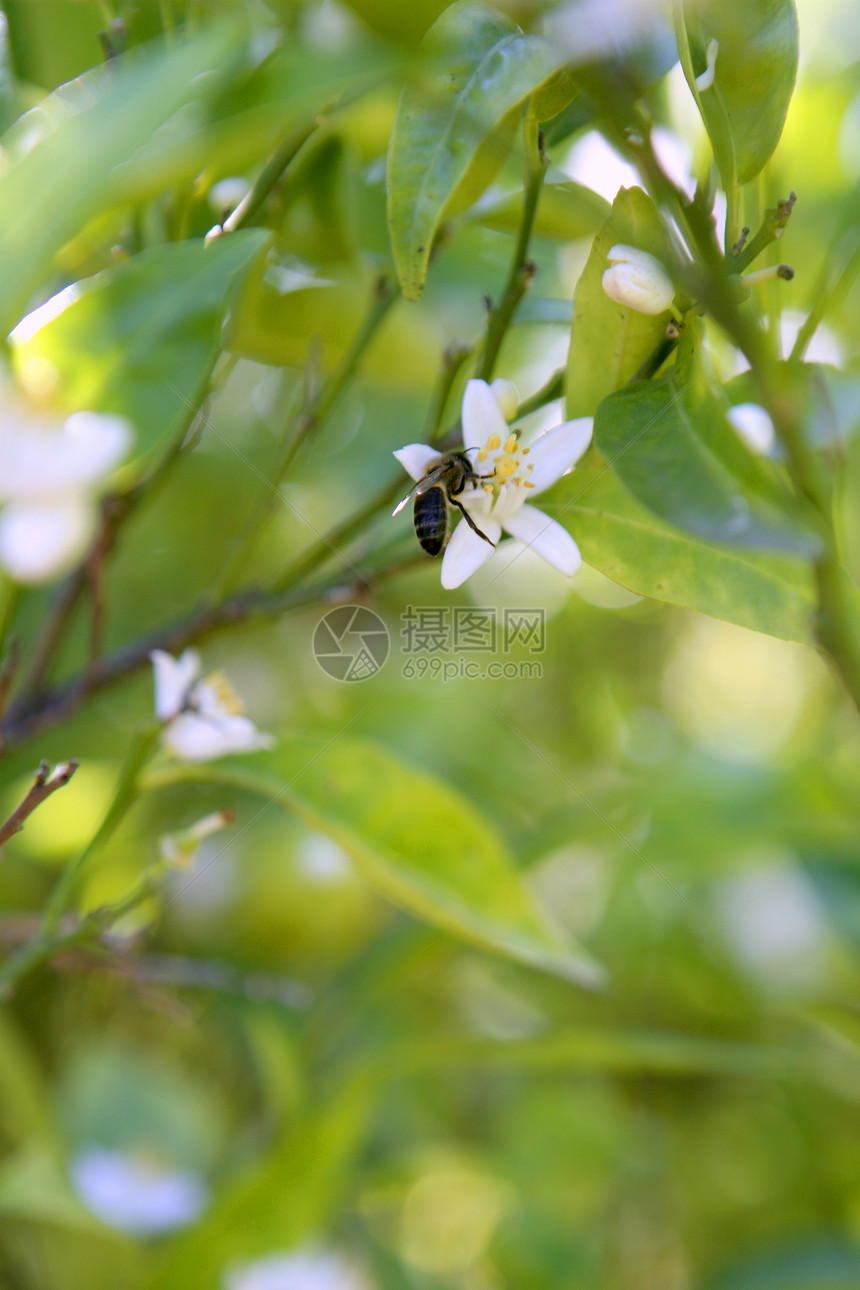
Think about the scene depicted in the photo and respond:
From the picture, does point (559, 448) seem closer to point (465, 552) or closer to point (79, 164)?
point (465, 552)

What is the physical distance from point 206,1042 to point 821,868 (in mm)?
695

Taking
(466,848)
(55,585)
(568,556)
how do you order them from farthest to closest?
(55,585), (466,848), (568,556)

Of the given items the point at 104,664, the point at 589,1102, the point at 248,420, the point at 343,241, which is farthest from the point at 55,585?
the point at 589,1102

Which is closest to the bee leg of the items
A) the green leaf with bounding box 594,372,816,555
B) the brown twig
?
the green leaf with bounding box 594,372,816,555

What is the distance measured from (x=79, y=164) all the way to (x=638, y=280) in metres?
0.22

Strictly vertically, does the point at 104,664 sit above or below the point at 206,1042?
above

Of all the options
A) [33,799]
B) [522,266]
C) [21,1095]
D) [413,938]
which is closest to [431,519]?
[522,266]

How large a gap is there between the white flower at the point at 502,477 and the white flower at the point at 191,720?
0.15 m

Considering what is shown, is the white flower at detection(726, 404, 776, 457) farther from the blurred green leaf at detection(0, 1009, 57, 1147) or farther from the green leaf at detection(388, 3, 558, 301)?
the blurred green leaf at detection(0, 1009, 57, 1147)

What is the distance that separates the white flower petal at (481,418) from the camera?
46cm

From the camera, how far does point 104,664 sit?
595 millimetres

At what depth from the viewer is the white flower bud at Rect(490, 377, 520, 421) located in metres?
0.48

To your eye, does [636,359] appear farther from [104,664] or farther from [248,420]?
[248,420]

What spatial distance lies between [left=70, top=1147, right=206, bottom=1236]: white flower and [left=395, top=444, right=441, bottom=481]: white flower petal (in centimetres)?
57
